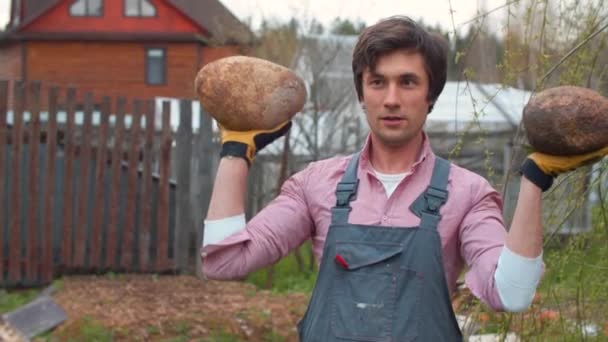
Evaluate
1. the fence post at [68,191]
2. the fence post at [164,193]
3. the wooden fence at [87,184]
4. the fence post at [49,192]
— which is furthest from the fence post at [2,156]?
the fence post at [164,193]

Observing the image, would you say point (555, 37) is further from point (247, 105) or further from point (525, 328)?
point (247, 105)

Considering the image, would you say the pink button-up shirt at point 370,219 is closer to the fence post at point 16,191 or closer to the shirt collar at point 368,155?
the shirt collar at point 368,155

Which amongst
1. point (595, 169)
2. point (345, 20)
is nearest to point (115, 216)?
point (345, 20)

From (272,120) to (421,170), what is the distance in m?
0.37

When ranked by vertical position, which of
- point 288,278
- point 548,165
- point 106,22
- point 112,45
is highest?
point 548,165

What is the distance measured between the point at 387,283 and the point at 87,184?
610cm

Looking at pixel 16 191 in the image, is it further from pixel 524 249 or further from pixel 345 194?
pixel 524 249

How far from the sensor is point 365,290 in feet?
7.50

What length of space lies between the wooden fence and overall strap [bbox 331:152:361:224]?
565 cm

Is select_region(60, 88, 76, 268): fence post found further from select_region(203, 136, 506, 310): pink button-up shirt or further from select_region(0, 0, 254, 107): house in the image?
select_region(0, 0, 254, 107): house

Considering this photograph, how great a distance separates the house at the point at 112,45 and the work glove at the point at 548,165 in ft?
86.2

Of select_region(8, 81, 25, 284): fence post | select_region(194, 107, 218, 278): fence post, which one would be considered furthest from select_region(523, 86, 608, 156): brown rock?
select_region(8, 81, 25, 284): fence post

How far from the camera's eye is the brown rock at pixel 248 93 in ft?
8.01

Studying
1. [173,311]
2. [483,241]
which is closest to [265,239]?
[483,241]
